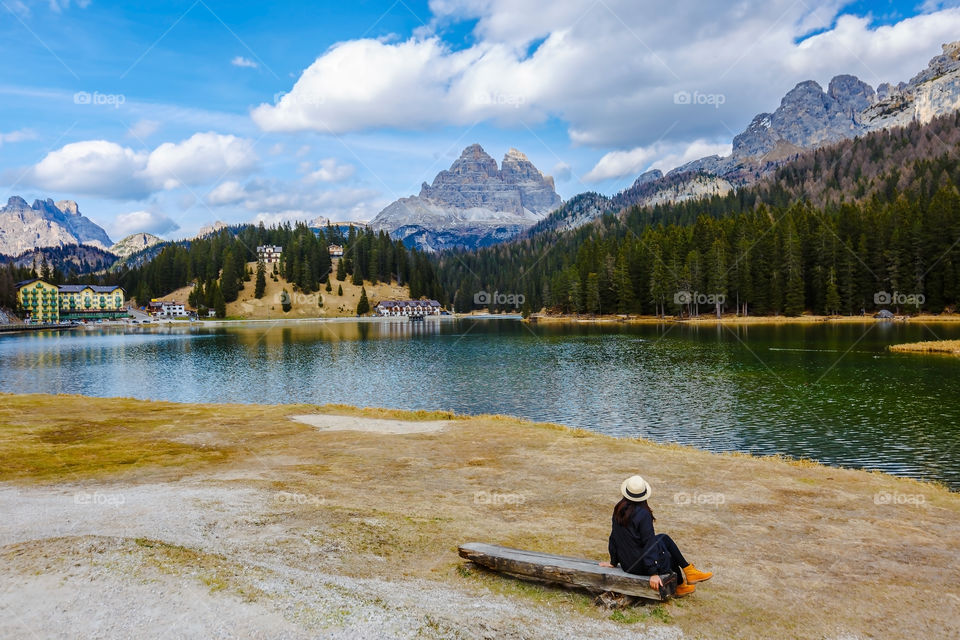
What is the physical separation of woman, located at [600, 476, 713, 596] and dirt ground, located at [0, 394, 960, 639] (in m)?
0.47

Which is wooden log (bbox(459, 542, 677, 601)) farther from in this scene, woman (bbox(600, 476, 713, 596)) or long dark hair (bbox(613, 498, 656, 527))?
long dark hair (bbox(613, 498, 656, 527))


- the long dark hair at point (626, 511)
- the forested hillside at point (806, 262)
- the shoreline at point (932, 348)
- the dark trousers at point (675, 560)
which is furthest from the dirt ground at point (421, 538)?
the forested hillside at point (806, 262)

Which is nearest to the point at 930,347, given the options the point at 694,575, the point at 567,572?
the point at 694,575

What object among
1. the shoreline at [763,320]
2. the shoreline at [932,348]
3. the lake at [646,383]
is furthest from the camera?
the shoreline at [763,320]

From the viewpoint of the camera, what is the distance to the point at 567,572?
1026cm

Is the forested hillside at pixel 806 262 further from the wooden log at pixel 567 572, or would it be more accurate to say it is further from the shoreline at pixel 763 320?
the wooden log at pixel 567 572

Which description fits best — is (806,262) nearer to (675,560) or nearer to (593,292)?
(593,292)

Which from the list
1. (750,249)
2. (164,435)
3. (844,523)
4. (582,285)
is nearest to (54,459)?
(164,435)

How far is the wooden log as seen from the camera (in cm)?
999

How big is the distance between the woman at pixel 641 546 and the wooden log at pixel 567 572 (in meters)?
0.23

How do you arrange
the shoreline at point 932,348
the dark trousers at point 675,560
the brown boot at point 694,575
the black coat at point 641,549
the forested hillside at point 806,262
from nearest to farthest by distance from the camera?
the black coat at point 641,549 < the dark trousers at point 675,560 < the brown boot at point 694,575 < the shoreline at point 932,348 < the forested hillside at point 806,262

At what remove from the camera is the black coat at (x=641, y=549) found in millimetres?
10289

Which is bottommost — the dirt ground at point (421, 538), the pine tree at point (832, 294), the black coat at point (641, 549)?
the dirt ground at point (421, 538)

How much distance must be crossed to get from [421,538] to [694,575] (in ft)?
20.0
